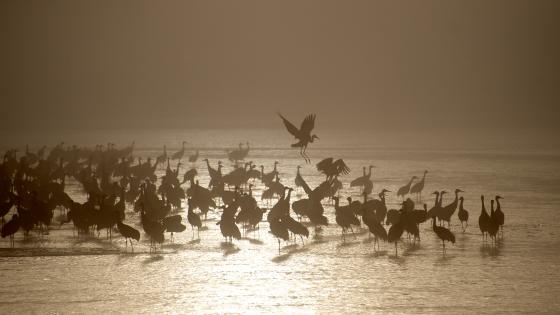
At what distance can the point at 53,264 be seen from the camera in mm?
14211

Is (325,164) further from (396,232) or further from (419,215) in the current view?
(396,232)

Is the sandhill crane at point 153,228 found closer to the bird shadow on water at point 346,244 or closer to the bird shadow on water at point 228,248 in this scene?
the bird shadow on water at point 228,248

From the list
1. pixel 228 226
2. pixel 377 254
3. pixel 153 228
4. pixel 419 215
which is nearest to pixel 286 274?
pixel 377 254

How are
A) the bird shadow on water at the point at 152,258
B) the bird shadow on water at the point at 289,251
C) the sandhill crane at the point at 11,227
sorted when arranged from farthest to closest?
1. the sandhill crane at the point at 11,227
2. the bird shadow on water at the point at 289,251
3. the bird shadow on water at the point at 152,258

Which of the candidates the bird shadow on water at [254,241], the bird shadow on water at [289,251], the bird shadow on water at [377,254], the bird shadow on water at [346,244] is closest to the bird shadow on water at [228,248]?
the bird shadow on water at [254,241]

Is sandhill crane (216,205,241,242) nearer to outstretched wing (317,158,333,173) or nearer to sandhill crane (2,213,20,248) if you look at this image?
outstretched wing (317,158,333,173)

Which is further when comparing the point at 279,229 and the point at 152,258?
the point at 279,229

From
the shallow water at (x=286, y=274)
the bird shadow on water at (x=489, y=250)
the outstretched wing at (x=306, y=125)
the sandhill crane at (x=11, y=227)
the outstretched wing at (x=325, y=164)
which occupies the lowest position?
the shallow water at (x=286, y=274)

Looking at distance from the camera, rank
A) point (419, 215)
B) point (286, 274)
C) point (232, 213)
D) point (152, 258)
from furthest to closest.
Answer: point (232, 213), point (419, 215), point (152, 258), point (286, 274)

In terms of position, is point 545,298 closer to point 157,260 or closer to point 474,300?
point 474,300

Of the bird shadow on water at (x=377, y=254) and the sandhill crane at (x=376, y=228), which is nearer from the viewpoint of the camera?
the bird shadow on water at (x=377, y=254)

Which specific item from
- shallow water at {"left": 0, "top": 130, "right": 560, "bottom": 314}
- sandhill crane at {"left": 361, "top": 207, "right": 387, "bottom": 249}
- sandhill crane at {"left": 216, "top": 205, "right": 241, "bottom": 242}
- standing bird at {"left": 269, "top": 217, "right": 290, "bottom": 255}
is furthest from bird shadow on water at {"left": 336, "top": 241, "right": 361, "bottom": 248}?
sandhill crane at {"left": 216, "top": 205, "right": 241, "bottom": 242}

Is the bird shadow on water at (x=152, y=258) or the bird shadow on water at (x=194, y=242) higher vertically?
the bird shadow on water at (x=194, y=242)

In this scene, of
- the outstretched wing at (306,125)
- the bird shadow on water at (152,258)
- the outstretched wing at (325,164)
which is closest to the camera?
the bird shadow on water at (152,258)
